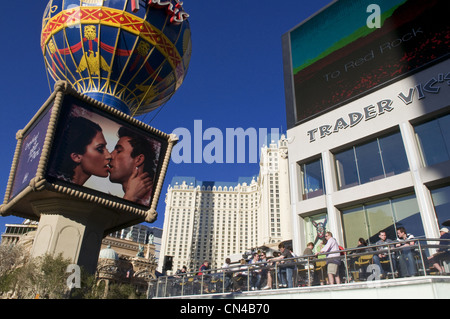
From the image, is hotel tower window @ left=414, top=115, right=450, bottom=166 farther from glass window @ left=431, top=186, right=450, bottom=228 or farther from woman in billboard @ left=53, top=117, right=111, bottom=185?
woman in billboard @ left=53, top=117, right=111, bottom=185

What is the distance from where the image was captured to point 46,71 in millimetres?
26844

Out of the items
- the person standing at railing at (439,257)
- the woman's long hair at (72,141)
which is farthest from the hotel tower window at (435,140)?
the woman's long hair at (72,141)

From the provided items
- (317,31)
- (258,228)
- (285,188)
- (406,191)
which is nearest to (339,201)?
(406,191)

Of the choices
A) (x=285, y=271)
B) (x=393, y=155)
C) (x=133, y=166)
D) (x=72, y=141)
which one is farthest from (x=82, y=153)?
(x=393, y=155)

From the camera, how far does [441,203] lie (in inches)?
595

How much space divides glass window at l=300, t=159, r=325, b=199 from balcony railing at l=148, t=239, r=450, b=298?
8961 mm

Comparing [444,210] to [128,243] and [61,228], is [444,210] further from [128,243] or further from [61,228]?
[128,243]

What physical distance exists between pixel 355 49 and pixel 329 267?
16.1 meters

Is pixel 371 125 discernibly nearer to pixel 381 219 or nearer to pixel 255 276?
pixel 381 219

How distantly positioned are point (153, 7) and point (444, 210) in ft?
70.4

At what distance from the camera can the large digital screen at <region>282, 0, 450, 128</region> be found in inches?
731

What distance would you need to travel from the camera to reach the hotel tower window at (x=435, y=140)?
15762mm

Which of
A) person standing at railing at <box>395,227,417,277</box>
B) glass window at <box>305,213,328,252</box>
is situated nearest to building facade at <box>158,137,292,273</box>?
glass window at <box>305,213,328,252</box>

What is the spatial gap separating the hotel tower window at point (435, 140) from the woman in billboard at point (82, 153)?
57.4 ft
